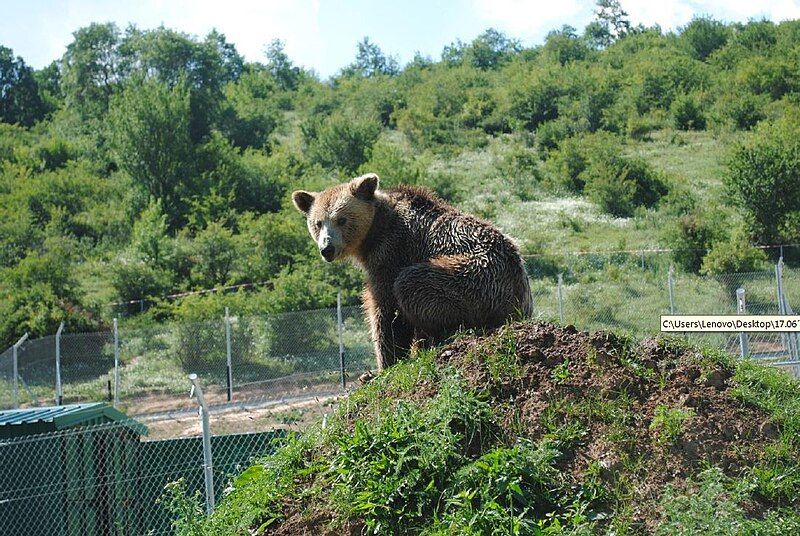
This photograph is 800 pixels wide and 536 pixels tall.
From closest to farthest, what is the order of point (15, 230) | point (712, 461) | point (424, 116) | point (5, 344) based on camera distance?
point (712, 461)
point (5, 344)
point (15, 230)
point (424, 116)

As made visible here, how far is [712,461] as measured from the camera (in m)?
6.29

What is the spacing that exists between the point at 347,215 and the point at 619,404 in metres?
2.90

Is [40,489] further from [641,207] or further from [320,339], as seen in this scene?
[641,207]

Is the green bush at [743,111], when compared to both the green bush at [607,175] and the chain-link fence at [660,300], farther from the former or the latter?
the chain-link fence at [660,300]

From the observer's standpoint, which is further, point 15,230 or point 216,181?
point 216,181

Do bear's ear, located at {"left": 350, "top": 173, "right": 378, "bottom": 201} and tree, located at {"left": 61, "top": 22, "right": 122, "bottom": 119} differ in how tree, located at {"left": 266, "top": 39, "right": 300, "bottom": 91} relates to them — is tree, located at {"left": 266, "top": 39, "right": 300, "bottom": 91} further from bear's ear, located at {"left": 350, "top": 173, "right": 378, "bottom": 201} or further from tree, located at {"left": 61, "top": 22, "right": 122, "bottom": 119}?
bear's ear, located at {"left": 350, "top": 173, "right": 378, "bottom": 201}

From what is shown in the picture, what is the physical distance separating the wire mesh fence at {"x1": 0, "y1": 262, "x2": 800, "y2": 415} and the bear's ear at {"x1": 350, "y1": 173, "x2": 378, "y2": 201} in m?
12.5

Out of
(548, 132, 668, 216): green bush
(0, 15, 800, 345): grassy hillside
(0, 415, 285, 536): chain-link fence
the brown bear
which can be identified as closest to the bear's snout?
the brown bear

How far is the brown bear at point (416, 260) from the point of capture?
7.93 metres

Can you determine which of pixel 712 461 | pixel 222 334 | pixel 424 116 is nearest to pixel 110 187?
pixel 424 116

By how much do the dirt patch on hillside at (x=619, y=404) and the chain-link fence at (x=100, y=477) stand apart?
10.9 ft

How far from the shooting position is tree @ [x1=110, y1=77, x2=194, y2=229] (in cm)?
4647

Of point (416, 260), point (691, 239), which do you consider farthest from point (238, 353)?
point (691, 239)

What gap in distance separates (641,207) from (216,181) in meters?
19.1
